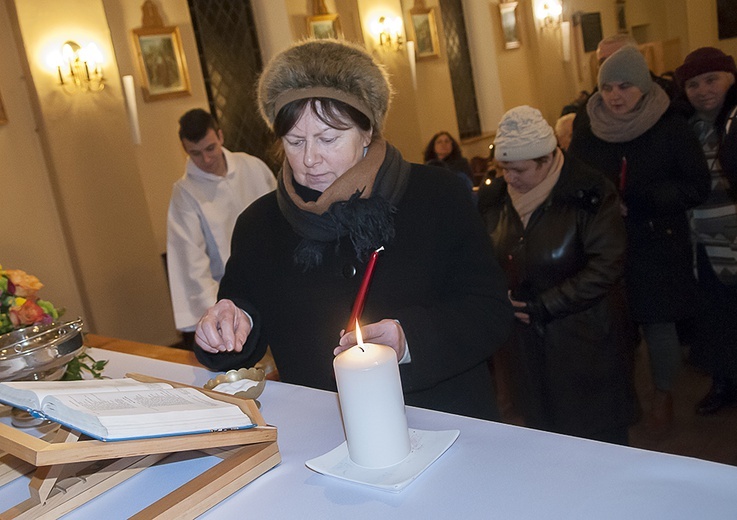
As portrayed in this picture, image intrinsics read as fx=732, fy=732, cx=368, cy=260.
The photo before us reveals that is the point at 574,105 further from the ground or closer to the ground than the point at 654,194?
further from the ground

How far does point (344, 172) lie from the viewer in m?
1.79

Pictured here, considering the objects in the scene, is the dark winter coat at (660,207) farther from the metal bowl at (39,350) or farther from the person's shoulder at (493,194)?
the metal bowl at (39,350)

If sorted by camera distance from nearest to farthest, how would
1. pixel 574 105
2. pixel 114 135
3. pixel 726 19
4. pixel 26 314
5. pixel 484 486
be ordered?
1. pixel 484 486
2. pixel 26 314
3. pixel 726 19
4. pixel 574 105
5. pixel 114 135

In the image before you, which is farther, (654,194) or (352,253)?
(654,194)

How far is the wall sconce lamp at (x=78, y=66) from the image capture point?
579 cm

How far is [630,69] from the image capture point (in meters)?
3.57

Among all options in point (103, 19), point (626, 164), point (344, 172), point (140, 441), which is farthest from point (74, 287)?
point (140, 441)

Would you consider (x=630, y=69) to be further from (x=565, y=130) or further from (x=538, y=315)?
(x=538, y=315)

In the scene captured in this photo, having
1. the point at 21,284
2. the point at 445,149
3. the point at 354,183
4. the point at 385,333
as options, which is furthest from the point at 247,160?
the point at 385,333

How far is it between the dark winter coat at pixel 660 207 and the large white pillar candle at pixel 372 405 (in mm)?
2525

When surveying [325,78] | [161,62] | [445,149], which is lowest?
[445,149]

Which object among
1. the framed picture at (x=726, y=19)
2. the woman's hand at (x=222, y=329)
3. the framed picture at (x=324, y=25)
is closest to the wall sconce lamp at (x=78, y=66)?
the framed picture at (x=324, y=25)

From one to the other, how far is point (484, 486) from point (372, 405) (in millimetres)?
211

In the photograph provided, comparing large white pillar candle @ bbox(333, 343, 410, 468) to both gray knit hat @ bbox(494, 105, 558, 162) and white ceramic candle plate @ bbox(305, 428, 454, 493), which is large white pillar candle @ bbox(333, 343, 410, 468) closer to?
white ceramic candle plate @ bbox(305, 428, 454, 493)
